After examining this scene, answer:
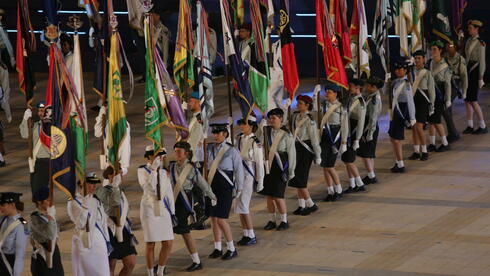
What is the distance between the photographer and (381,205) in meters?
22.2

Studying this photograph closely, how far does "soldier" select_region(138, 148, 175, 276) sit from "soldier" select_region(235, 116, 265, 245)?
1.79 metres

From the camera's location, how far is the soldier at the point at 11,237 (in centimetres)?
1614

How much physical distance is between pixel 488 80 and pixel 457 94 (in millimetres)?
6528

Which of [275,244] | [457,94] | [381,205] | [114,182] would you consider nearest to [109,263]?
[114,182]

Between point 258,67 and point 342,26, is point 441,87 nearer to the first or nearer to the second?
point 342,26

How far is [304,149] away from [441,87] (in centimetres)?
524

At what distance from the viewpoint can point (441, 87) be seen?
1024 inches

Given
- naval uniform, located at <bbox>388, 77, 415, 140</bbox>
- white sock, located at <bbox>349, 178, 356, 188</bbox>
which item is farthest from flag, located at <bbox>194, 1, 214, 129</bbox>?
naval uniform, located at <bbox>388, 77, 415, 140</bbox>

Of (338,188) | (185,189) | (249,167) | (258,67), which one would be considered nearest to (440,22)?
(338,188)

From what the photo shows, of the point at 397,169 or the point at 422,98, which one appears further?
the point at 422,98

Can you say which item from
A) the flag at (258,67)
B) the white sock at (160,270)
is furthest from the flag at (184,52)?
the white sock at (160,270)

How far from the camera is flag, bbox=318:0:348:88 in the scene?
23578 millimetres

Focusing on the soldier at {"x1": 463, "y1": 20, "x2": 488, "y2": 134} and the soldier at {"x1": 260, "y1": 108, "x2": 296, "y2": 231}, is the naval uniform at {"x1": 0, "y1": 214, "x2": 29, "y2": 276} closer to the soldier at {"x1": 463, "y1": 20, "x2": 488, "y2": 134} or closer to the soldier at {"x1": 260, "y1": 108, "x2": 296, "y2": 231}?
the soldier at {"x1": 260, "y1": 108, "x2": 296, "y2": 231}

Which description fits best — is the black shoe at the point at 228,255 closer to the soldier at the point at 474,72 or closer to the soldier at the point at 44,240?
the soldier at the point at 44,240
